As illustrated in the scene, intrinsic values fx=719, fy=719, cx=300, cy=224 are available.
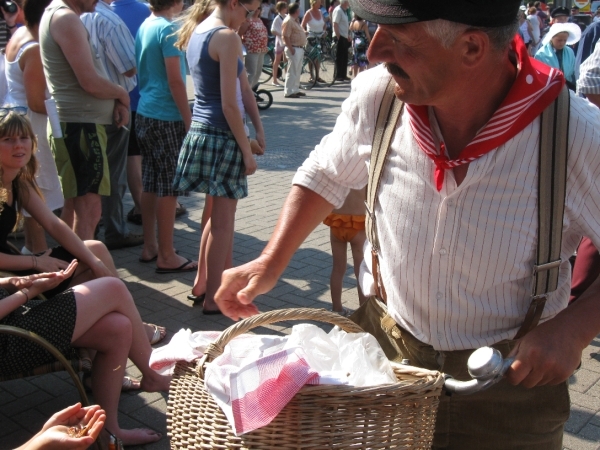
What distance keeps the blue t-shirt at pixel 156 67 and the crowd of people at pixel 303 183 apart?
0.05 feet

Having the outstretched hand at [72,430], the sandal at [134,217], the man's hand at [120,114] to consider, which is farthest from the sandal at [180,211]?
the outstretched hand at [72,430]

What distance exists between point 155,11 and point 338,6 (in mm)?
12788

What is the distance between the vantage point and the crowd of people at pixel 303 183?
1631 millimetres

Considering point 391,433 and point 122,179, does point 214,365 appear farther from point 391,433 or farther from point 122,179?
point 122,179

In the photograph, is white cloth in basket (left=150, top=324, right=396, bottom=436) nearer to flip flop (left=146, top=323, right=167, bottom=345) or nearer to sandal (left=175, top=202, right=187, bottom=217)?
flip flop (left=146, top=323, right=167, bottom=345)

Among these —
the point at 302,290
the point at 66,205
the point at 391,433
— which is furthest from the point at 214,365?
the point at 66,205

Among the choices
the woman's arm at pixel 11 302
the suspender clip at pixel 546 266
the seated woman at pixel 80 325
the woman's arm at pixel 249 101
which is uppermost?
the suspender clip at pixel 546 266

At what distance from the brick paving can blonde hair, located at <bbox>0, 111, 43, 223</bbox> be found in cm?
99

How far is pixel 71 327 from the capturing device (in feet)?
10.0

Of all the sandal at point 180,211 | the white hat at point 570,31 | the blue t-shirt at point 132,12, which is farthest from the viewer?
the white hat at point 570,31

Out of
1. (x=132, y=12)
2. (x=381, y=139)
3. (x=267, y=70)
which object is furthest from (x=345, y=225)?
(x=267, y=70)

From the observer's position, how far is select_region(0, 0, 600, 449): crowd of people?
1.63 metres

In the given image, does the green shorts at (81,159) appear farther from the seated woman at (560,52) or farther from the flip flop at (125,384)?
the seated woman at (560,52)

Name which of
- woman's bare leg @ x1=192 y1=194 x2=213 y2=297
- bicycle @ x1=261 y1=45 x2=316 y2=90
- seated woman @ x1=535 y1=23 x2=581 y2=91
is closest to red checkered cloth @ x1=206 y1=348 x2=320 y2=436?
woman's bare leg @ x1=192 y1=194 x2=213 y2=297
